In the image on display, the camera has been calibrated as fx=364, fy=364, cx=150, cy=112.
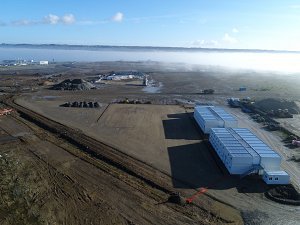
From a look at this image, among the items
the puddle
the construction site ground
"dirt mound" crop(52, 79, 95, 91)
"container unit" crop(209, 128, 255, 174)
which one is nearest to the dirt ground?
the construction site ground

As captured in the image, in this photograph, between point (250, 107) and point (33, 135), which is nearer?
point (33, 135)

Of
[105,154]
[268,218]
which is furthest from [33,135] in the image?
[268,218]

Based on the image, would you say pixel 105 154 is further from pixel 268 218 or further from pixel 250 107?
pixel 250 107

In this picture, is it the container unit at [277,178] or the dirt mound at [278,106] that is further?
the dirt mound at [278,106]

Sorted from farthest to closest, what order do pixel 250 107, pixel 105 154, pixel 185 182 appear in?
1. pixel 250 107
2. pixel 105 154
3. pixel 185 182

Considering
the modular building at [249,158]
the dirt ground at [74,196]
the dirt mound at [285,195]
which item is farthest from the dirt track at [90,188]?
the modular building at [249,158]

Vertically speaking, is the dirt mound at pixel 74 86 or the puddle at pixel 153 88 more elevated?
the dirt mound at pixel 74 86

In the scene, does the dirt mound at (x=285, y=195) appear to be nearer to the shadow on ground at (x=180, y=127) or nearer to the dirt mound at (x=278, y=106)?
the shadow on ground at (x=180, y=127)
